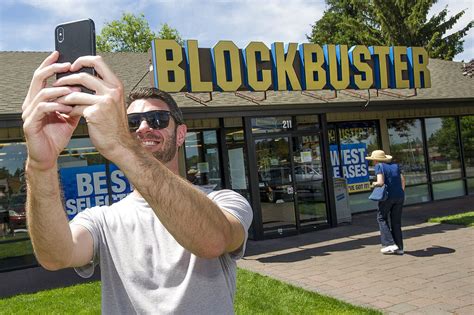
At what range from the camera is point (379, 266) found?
7.25 metres

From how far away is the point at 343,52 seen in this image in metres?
11.4

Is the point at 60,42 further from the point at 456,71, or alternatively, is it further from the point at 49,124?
the point at 456,71

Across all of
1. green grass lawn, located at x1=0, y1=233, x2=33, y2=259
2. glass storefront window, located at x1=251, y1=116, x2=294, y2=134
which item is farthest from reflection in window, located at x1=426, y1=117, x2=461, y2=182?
green grass lawn, located at x1=0, y1=233, x2=33, y2=259

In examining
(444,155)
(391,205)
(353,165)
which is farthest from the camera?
(444,155)

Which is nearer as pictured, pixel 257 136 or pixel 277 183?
pixel 257 136

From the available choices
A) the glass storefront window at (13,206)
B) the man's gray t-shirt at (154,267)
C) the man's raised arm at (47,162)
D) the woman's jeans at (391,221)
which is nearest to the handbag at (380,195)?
the woman's jeans at (391,221)

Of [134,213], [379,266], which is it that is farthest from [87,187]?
[134,213]

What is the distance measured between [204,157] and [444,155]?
8.50 meters

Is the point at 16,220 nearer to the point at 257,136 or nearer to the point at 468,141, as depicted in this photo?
the point at 257,136

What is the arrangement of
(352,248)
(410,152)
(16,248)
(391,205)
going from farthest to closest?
(410,152) → (16,248) → (352,248) → (391,205)

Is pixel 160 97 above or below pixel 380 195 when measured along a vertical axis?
above

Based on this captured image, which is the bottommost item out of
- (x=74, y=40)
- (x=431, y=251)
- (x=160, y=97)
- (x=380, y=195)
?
(x=431, y=251)

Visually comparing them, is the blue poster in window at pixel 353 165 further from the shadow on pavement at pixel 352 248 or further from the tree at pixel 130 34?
the tree at pixel 130 34

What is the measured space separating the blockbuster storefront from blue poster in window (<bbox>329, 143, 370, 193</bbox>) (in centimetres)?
3
